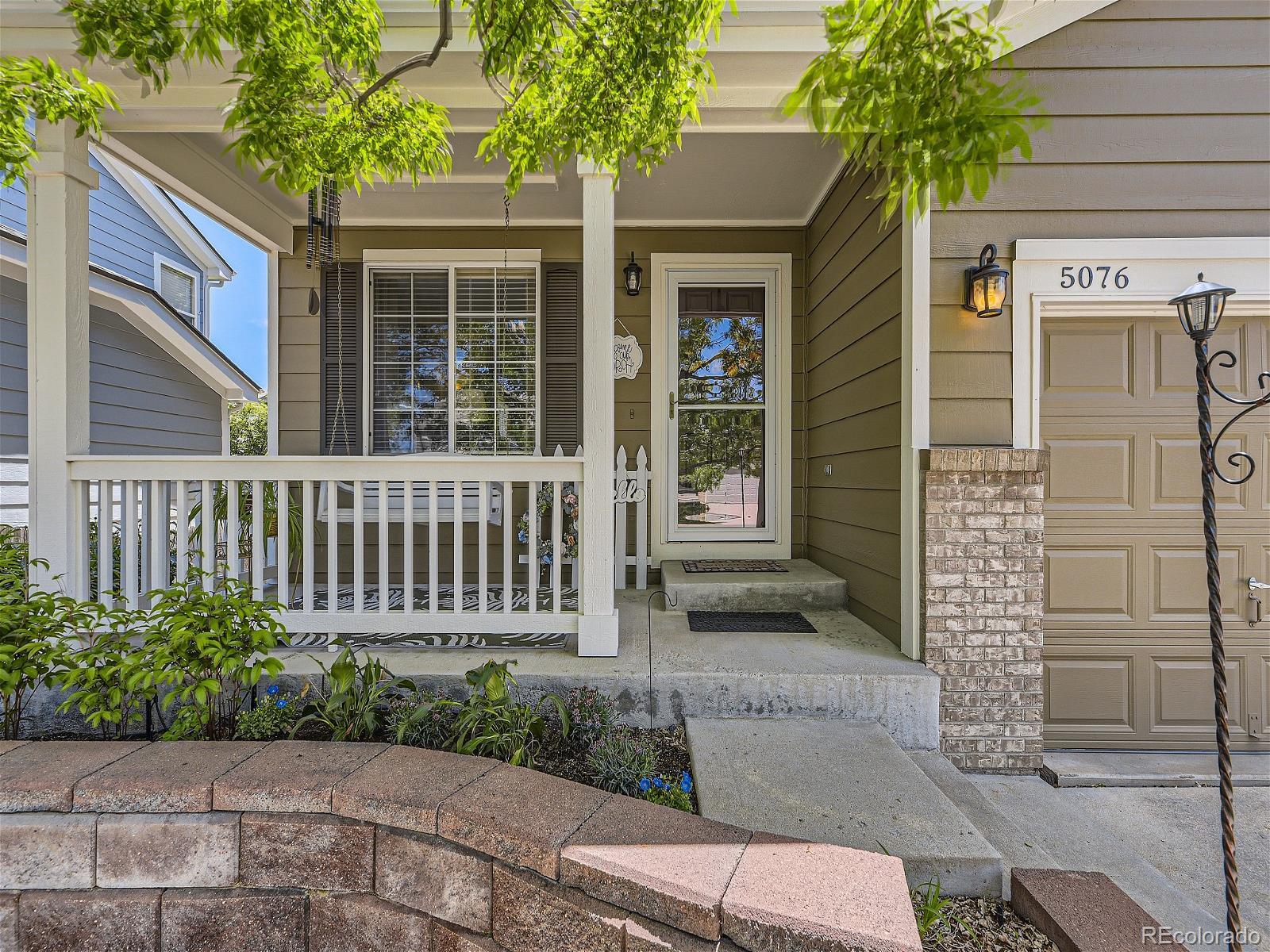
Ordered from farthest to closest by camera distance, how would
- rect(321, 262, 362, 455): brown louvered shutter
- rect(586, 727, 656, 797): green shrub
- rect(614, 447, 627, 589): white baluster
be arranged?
rect(321, 262, 362, 455): brown louvered shutter → rect(614, 447, 627, 589): white baluster → rect(586, 727, 656, 797): green shrub

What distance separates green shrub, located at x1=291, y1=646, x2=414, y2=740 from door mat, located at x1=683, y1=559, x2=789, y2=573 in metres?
2.09

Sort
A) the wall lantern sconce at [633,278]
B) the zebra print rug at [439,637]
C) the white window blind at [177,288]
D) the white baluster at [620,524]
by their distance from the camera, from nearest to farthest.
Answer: the zebra print rug at [439,637] → the white baluster at [620,524] → the wall lantern sconce at [633,278] → the white window blind at [177,288]

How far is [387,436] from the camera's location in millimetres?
4246

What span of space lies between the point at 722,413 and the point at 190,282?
7.52 metres

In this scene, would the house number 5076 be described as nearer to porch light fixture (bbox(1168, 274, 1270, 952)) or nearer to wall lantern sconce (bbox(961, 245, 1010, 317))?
wall lantern sconce (bbox(961, 245, 1010, 317))

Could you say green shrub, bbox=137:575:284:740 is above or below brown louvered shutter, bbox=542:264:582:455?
below

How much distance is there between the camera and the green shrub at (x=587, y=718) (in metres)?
2.10

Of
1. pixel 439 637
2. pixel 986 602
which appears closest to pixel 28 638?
pixel 439 637

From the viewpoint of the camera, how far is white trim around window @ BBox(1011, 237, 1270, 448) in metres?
2.54

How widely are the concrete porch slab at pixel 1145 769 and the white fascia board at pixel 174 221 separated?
852cm

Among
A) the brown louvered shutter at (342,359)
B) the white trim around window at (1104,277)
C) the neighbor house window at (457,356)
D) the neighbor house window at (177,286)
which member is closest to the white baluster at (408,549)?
the neighbor house window at (457,356)

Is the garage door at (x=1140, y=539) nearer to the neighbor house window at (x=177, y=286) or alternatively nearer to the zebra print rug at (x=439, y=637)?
the zebra print rug at (x=439, y=637)

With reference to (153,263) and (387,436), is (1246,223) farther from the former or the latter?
(153,263)

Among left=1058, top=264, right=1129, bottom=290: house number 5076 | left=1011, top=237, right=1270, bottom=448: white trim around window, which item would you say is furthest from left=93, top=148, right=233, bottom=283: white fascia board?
left=1058, top=264, right=1129, bottom=290: house number 5076
